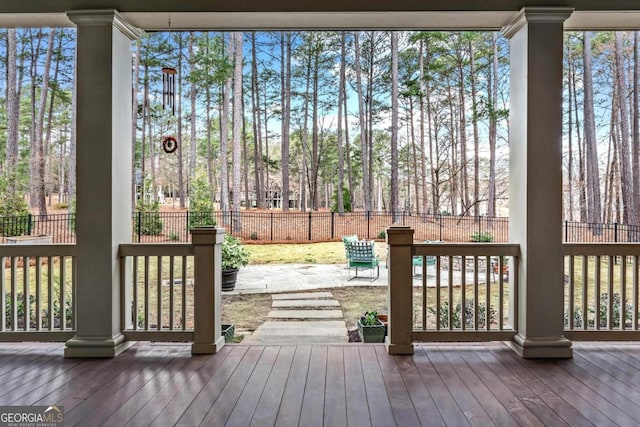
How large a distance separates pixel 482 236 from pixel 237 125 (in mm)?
3533

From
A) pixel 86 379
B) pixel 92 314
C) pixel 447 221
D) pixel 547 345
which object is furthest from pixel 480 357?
pixel 92 314

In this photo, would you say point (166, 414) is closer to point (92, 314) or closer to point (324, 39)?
point (92, 314)

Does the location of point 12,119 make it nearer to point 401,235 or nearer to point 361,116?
point 361,116

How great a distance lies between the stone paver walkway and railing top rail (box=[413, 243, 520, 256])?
1390 millimetres

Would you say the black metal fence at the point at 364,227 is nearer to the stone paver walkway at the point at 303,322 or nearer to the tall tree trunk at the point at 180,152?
the tall tree trunk at the point at 180,152

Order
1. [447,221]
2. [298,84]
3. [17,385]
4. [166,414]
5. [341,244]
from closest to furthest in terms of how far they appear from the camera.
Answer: [166,414] < [17,385] < [447,221] < [298,84] < [341,244]

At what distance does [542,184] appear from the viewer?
317 centimetres

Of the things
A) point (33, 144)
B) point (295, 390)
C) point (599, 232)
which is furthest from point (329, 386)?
point (33, 144)

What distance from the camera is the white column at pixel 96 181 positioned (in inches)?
124

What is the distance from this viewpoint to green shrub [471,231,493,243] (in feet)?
16.2

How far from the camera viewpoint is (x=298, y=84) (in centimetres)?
559

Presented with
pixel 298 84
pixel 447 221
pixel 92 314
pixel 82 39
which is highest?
pixel 298 84

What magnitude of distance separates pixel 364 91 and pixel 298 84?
936 millimetres

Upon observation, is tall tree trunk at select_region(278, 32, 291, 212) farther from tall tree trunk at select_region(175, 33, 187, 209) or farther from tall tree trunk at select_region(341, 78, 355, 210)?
tall tree trunk at select_region(175, 33, 187, 209)
